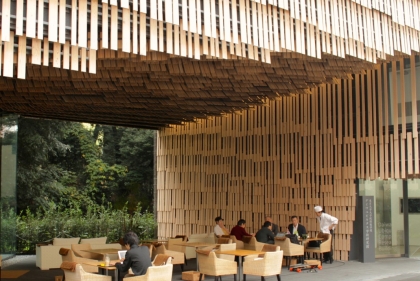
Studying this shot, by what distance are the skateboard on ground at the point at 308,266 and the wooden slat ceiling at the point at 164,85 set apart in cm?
428

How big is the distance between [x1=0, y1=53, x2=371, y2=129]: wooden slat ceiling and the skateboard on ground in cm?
428

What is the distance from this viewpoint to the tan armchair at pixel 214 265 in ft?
35.8

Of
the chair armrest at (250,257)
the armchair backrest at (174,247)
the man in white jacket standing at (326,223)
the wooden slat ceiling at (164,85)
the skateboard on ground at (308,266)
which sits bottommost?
the skateboard on ground at (308,266)

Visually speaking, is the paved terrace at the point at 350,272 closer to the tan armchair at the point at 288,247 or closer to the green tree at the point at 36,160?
the tan armchair at the point at 288,247

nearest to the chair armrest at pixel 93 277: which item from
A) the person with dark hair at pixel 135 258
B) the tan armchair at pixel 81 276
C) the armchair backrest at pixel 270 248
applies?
the tan armchair at pixel 81 276

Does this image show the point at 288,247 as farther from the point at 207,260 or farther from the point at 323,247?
the point at 207,260

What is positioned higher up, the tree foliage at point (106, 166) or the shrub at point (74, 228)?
the tree foliage at point (106, 166)

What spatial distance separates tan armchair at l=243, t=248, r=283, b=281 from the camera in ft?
35.3

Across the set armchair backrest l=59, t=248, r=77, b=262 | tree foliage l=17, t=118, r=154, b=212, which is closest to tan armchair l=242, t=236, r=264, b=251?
armchair backrest l=59, t=248, r=77, b=262

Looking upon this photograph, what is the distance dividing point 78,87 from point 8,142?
6.34m

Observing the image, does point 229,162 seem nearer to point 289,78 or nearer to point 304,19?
point 289,78

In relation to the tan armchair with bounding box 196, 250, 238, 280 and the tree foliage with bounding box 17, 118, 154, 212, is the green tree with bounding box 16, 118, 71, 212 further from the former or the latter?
the tan armchair with bounding box 196, 250, 238, 280

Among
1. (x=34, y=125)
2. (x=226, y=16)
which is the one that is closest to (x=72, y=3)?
(x=226, y=16)

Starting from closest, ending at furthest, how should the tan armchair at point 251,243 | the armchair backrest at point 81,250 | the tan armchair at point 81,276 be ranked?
the tan armchair at point 81,276 → the armchair backrest at point 81,250 → the tan armchair at point 251,243
